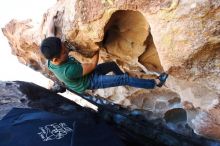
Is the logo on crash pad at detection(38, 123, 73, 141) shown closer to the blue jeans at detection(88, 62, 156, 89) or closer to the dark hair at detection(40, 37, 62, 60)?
the blue jeans at detection(88, 62, 156, 89)

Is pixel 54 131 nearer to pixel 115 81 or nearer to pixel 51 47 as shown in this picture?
pixel 115 81

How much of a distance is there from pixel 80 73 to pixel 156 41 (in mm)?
1253

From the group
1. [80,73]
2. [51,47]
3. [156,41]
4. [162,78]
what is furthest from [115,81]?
[156,41]

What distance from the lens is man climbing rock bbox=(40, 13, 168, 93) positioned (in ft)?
15.1

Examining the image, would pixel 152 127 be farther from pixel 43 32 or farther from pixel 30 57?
pixel 30 57

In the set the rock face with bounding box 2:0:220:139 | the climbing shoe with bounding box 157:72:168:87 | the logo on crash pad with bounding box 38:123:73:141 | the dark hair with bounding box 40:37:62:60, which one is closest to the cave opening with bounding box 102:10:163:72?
the rock face with bounding box 2:0:220:139

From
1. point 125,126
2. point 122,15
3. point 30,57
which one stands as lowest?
point 125,126

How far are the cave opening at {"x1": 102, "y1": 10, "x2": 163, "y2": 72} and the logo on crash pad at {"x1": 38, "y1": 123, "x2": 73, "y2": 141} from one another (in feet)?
3.89

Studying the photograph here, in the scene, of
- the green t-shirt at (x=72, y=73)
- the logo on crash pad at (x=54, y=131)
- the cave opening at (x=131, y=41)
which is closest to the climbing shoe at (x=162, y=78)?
the cave opening at (x=131, y=41)

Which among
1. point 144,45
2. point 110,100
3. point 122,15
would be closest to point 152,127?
point 110,100

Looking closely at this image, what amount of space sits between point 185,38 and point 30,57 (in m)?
4.28

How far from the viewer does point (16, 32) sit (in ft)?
22.9

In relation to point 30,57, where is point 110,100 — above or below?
below

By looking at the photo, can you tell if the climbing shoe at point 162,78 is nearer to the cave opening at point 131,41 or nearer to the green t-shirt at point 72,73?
the cave opening at point 131,41
